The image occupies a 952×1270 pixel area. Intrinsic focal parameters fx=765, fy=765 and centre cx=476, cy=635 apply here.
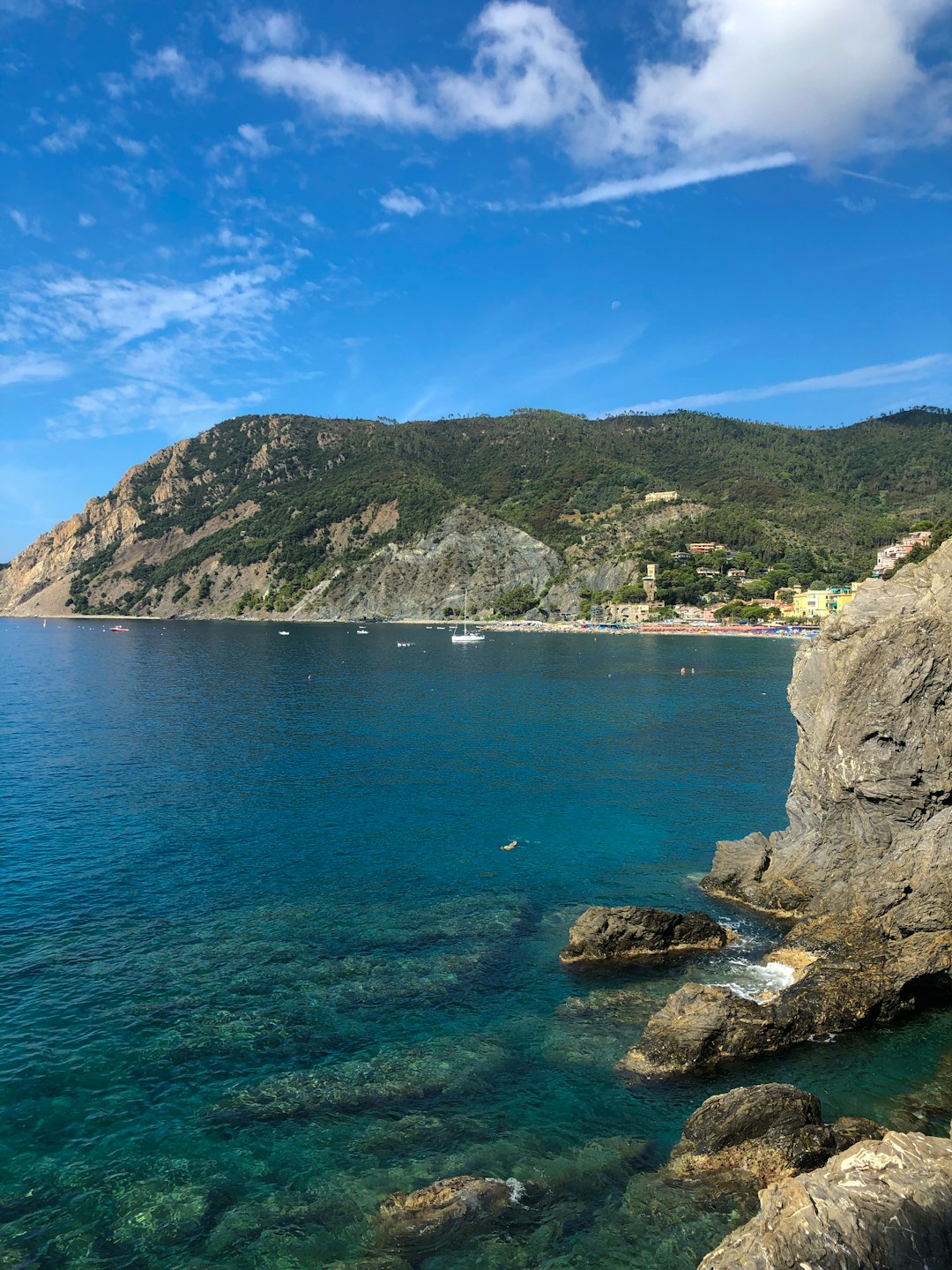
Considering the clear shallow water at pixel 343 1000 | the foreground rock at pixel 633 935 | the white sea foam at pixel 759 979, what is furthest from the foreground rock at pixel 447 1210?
the foreground rock at pixel 633 935

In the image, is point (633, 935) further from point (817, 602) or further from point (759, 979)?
point (817, 602)

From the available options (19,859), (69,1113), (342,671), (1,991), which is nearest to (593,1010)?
(69,1113)

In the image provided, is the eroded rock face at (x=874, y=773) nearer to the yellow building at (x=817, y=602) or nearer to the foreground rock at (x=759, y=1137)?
the foreground rock at (x=759, y=1137)

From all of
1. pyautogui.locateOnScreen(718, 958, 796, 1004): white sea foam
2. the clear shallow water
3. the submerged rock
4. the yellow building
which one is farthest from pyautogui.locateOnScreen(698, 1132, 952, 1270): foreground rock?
the yellow building

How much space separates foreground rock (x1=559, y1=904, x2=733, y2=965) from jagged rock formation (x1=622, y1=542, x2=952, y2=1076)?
251 centimetres

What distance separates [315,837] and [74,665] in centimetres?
9432

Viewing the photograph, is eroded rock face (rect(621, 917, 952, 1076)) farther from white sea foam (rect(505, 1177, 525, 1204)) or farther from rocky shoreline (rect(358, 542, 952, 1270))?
white sea foam (rect(505, 1177, 525, 1204))

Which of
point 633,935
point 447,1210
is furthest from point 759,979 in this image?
point 447,1210

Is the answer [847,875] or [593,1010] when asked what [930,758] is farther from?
[593,1010]

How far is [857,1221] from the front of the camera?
33.7ft

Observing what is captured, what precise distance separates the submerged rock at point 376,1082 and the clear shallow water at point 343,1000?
8 cm

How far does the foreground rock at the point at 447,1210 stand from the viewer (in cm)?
1375

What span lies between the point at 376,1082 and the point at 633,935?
1030 cm

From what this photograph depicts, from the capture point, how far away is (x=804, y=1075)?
18.6m
